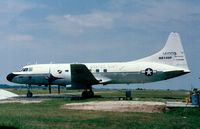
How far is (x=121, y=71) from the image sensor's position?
1901 inches

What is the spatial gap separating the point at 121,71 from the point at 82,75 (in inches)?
204

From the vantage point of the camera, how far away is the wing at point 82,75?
149 ft

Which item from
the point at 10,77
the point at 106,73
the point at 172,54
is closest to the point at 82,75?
the point at 106,73

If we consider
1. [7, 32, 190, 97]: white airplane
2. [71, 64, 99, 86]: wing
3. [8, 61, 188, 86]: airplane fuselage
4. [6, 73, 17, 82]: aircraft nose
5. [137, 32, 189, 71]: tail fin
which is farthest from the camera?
[6, 73, 17, 82]: aircraft nose

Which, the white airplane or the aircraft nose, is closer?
the white airplane

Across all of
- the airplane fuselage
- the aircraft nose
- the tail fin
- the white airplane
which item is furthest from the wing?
the aircraft nose

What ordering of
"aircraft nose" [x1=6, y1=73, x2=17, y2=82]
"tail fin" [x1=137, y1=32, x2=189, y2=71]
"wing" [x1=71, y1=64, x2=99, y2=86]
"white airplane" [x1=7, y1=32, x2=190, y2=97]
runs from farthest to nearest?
"aircraft nose" [x1=6, y1=73, x2=17, y2=82]
"tail fin" [x1=137, y1=32, x2=189, y2=71]
"white airplane" [x1=7, y1=32, x2=190, y2=97]
"wing" [x1=71, y1=64, x2=99, y2=86]

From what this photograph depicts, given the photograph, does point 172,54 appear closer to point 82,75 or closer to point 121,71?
point 121,71

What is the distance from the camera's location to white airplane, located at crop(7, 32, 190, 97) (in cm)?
4675

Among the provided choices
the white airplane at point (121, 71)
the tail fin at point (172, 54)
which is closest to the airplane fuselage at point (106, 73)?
the white airplane at point (121, 71)

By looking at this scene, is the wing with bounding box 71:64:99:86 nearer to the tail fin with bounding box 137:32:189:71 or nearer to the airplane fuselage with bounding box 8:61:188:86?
the airplane fuselage with bounding box 8:61:188:86

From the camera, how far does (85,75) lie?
4681cm

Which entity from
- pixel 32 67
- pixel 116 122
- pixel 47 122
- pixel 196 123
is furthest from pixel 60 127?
pixel 32 67

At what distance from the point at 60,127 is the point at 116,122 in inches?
152
